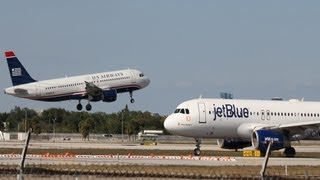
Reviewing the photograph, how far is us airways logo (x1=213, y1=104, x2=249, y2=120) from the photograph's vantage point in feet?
171

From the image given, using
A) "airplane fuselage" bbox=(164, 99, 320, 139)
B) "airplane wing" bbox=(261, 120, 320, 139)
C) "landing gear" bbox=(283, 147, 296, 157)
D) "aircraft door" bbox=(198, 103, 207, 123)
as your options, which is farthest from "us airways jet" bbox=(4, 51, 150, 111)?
"landing gear" bbox=(283, 147, 296, 157)

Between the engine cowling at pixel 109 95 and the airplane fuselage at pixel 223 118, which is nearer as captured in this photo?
the airplane fuselage at pixel 223 118

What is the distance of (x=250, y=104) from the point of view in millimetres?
54094

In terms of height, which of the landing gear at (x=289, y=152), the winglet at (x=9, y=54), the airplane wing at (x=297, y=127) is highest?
the winglet at (x=9, y=54)

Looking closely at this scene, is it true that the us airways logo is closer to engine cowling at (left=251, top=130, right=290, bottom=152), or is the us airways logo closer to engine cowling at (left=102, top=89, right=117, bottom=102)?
engine cowling at (left=251, top=130, right=290, bottom=152)

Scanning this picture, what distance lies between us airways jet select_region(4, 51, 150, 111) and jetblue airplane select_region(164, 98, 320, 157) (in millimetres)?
51143

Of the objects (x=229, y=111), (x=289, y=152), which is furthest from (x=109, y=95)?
(x=289, y=152)

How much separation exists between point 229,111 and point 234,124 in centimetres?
87

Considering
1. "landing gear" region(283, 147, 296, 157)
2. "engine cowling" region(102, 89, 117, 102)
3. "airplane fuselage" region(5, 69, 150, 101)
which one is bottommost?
"landing gear" region(283, 147, 296, 157)

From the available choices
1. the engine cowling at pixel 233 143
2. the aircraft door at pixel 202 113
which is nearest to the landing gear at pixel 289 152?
the engine cowling at pixel 233 143

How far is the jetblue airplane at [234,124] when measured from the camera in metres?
51.1

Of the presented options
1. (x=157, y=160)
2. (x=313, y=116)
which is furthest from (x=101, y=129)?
(x=157, y=160)

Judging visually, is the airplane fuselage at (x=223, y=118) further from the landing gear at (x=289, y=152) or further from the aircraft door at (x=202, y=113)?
the landing gear at (x=289, y=152)

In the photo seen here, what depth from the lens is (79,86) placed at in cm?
10694
